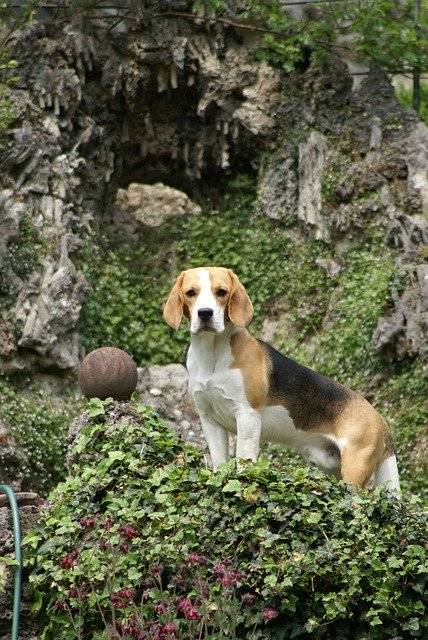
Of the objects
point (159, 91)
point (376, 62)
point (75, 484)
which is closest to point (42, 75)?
point (159, 91)

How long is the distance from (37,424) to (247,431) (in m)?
3.43

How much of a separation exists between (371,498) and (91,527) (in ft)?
5.46

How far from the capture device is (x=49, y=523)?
25.8 feet

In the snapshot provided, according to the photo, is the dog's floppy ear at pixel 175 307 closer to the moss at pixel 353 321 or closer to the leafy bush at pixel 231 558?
the leafy bush at pixel 231 558

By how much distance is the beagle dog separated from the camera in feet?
27.4

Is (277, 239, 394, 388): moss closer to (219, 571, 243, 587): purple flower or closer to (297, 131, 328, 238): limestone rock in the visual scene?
(297, 131, 328, 238): limestone rock

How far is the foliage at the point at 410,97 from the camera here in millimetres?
15488

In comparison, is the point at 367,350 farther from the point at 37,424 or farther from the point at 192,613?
the point at 192,613

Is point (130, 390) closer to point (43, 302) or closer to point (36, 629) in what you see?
point (36, 629)

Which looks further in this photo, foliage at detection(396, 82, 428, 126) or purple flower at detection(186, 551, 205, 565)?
foliage at detection(396, 82, 428, 126)

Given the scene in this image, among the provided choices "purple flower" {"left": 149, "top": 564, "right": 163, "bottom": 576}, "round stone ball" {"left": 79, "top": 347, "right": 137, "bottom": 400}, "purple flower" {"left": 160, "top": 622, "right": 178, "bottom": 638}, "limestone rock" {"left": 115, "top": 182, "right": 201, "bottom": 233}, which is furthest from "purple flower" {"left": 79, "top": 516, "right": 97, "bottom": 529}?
"limestone rock" {"left": 115, "top": 182, "right": 201, "bottom": 233}

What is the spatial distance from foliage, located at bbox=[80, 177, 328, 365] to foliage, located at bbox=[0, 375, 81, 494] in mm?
855

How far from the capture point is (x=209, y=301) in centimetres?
820

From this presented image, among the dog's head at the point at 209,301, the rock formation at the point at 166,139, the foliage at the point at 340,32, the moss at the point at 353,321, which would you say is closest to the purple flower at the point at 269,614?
the dog's head at the point at 209,301
